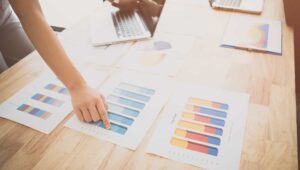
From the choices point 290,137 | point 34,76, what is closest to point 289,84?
point 290,137

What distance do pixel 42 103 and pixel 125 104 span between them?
10.2 inches

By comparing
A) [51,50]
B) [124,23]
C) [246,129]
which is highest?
[51,50]

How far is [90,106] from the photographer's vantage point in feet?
2.54

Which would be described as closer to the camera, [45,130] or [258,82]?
[45,130]

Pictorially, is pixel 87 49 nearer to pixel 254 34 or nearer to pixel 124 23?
pixel 124 23

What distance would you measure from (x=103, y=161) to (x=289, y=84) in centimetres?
60

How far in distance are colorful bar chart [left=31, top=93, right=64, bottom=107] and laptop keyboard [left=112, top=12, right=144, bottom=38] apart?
38 centimetres

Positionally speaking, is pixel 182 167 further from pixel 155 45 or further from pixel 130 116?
pixel 155 45

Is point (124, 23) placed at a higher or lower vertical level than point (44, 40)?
lower

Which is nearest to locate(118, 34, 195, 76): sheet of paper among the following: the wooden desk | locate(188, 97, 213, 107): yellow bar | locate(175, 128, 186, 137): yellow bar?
the wooden desk

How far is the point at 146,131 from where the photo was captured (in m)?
0.73

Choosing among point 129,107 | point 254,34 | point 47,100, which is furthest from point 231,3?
point 47,100

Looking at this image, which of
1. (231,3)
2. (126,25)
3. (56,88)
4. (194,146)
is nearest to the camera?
(194,146)

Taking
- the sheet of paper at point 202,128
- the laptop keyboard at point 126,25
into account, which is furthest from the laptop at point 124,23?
the sheet of paper at point 202,128
